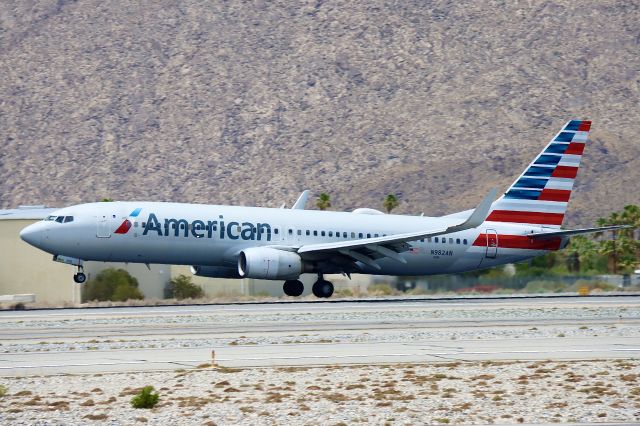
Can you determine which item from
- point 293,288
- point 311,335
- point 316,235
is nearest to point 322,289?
point 293,288

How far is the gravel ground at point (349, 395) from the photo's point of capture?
16406mm

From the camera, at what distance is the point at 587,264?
71.8m

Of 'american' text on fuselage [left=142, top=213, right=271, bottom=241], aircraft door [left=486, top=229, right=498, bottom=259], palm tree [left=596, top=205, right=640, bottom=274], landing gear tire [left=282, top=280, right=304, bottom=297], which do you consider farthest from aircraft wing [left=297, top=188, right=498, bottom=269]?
palm tree [left=596, top=205, right=640, bottom=274]

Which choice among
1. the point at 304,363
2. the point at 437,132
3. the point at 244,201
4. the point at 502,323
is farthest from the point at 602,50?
the point at 304,363

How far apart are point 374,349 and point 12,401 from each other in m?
8.52

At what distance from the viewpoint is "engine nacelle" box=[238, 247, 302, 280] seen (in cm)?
4344

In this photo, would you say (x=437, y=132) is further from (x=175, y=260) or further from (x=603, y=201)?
(x=175, y=260)

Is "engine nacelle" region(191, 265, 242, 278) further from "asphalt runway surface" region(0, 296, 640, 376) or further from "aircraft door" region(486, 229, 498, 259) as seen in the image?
"aircraft door" region(486, 229, 498, 259)

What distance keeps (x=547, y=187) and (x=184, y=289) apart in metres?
17.4

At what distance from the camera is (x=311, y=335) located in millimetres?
27672

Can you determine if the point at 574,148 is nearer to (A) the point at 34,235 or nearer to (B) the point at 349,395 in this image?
(A) the point at 34,235

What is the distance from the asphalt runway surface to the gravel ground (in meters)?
1.30

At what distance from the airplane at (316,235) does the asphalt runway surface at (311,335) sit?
10.7 ft

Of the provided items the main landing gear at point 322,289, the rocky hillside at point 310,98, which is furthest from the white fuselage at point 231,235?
the rocky hillside at point 310,98
